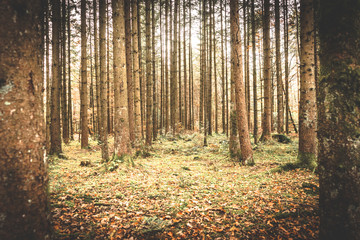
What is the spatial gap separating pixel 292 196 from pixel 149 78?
10659mm

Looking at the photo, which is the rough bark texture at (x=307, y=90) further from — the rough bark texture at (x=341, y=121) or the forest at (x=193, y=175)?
the rough bark texture at (x=341, y=121)

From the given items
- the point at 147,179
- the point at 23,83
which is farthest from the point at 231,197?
the point at 23,83

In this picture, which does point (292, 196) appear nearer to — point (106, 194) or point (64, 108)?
point (106, 194)

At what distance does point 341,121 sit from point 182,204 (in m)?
3.68

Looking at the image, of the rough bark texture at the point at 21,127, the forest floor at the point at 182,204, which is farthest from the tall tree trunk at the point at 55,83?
the rough bark texture at the point at 21,127

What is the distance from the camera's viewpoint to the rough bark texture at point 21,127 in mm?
1628

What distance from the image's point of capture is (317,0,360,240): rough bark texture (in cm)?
202

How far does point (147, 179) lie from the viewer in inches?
249

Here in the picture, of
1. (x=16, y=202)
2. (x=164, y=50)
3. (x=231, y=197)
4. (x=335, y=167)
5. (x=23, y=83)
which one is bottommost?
(x=231, y=197)

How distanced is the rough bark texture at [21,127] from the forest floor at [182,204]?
5.60 ft

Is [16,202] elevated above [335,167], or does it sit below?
below

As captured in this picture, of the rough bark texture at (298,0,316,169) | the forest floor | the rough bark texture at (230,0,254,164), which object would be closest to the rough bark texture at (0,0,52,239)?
the forest floor

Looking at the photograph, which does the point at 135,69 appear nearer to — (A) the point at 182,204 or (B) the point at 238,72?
(B) the point at 238,72

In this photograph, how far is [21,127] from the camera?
1.74 m
